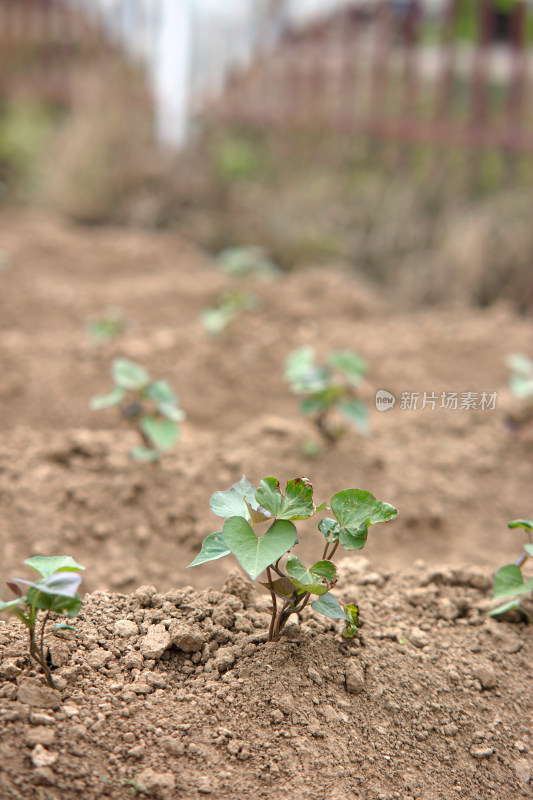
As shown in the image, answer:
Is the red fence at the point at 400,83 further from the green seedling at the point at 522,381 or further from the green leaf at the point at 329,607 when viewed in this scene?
the green leaf at the point at 329,607

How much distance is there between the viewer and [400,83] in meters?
5.38

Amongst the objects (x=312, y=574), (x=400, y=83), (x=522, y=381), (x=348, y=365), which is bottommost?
(x=522, y=381)

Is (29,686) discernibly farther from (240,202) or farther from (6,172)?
(6,172)

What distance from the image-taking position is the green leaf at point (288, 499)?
50.9 inches

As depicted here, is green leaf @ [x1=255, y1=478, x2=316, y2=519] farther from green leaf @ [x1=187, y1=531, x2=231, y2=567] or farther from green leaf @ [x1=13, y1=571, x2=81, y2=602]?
green leaf @ [x1=13, y1=571, x2=81, y2=602]

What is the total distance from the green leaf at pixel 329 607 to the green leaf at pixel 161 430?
86 cm

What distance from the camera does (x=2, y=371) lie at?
2.83 m

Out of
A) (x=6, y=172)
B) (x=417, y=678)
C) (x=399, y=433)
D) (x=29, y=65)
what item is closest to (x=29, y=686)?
(x=417, y=678)

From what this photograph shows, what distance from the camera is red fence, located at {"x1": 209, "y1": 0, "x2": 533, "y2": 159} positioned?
496 cm

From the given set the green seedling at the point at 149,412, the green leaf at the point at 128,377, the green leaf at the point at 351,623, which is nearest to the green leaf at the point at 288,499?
the green leaf at the point at 351,623

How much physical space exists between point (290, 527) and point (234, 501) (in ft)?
0.42

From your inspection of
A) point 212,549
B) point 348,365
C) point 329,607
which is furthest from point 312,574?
point 348,365

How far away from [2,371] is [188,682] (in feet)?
6.05

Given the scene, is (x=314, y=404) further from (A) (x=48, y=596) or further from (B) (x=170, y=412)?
(A) (x=48, y=596)
